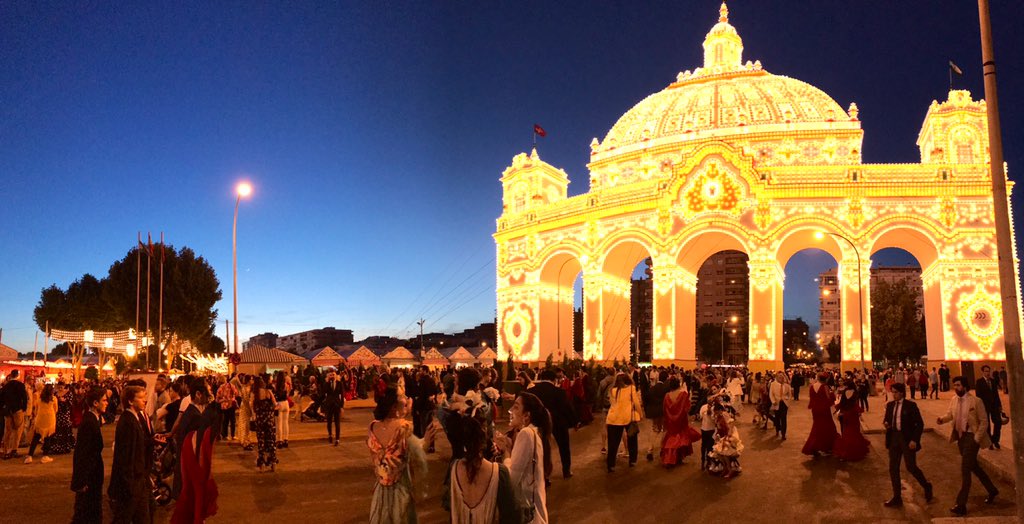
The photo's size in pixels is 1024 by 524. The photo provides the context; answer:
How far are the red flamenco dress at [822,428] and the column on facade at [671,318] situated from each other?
2470 cm

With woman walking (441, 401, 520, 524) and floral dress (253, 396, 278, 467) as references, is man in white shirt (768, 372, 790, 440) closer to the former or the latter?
floral dress (253, 396, 278, 467)

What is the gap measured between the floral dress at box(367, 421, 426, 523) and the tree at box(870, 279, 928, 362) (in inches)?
2291

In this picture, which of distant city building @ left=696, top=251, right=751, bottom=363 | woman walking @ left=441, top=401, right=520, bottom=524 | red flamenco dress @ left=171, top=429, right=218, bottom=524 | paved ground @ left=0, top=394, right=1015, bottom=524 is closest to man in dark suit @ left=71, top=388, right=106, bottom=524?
red flamenco dress @ left=171, top=429, right=218, bottom=524

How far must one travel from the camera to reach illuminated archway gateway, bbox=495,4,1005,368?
118 ft

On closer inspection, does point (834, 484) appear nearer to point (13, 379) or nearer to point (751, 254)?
point (13, 379)

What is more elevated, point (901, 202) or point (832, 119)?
point (832, 119)

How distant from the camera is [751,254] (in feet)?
123

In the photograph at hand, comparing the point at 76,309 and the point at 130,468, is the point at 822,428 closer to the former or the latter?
the point at 130,468

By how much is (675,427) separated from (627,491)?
8.26 feet

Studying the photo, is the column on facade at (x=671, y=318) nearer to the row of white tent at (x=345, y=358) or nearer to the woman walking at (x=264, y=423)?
the row of white tent at (x=345, y=358)

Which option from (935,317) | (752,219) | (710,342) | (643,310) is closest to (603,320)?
(752,219)

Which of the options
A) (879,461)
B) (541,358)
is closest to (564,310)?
(541,358)

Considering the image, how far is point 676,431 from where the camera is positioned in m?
13.0

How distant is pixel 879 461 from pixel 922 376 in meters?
18.8
